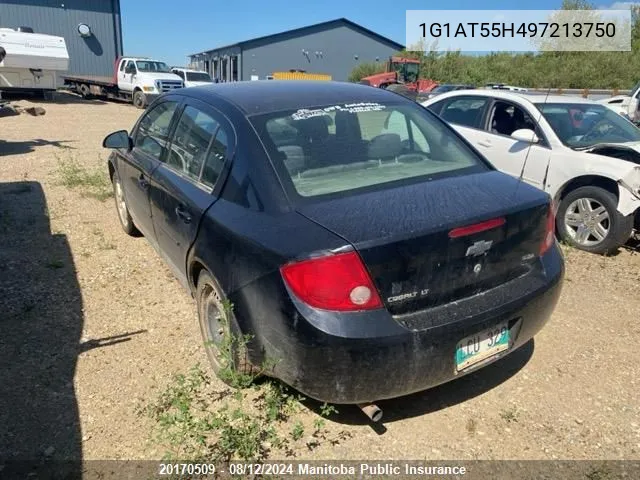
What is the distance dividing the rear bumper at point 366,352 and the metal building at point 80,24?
3123 centimetres

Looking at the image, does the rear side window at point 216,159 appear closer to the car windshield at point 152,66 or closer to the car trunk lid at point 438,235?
the car trunk lid at point 438,235

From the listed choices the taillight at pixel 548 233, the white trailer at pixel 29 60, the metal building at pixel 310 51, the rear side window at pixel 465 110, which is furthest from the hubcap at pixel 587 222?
the metal building at pixel 310 51

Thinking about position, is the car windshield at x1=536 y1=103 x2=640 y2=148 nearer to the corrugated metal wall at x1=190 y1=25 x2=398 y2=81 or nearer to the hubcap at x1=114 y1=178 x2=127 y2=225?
the hubcap at x1=114 y1=178 x2=127 y2=225

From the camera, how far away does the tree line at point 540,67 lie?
A: 29906 mm

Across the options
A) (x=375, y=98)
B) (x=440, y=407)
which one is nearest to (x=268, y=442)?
(x=440, y=407)

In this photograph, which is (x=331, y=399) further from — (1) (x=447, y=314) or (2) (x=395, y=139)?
(2) (x=395, y=139)

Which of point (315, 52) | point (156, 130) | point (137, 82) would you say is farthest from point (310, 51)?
point (156, 130)

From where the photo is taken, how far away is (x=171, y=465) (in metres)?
2.34

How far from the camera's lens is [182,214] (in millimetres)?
3094

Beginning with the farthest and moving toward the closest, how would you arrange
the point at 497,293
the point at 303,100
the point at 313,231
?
the point at 303,100, the point at 497,293, the point at 313,231

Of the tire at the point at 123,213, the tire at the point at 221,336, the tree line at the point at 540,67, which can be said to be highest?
the tree line at the point at 540,67

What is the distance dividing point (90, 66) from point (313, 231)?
3152cm

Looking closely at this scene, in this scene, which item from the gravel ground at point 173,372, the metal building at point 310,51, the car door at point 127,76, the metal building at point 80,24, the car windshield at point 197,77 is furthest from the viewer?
the metal building at point 310,51

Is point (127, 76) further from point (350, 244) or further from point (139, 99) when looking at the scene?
point (350, 244)
